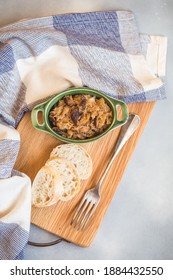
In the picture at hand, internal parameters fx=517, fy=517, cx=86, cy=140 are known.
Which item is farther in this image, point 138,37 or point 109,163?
point 138,37

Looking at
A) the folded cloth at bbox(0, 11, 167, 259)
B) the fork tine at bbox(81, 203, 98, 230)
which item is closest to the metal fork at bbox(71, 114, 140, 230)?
the fork tine at bbox(81, 203, 98, 230)

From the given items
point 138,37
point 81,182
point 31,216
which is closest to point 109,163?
point 81,182

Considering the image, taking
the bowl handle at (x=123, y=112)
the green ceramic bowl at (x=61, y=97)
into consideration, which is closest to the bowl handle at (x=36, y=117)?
the green ceramic bowl at (x=61, y=97)

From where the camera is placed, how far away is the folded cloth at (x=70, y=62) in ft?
3.53

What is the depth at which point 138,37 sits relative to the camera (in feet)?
3.78

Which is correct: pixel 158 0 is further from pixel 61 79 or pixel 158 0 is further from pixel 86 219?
pixel 86 219

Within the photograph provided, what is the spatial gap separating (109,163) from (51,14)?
413 millimetres

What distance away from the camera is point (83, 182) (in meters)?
1.04

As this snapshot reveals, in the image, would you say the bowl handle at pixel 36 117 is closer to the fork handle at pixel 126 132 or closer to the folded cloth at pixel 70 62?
the folded cloth at pixel 70 62

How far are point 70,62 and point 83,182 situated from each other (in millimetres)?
258

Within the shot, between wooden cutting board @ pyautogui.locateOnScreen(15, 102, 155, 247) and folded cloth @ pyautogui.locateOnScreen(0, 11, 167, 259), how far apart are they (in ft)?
0.12

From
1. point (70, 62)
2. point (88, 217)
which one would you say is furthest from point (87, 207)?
point (70, 62)

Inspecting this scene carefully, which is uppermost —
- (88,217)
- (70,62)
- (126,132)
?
(70,62)

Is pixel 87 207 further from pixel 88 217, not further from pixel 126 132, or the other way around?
pixel 126 132
